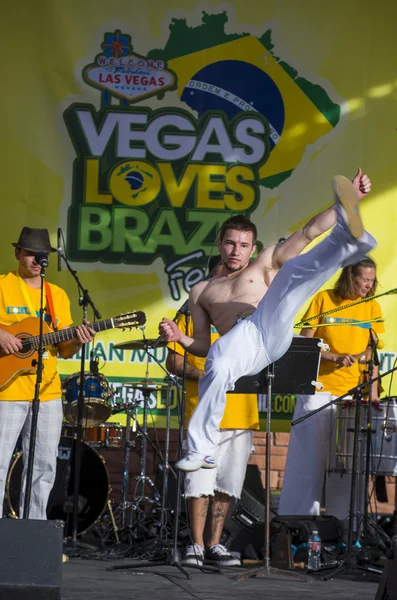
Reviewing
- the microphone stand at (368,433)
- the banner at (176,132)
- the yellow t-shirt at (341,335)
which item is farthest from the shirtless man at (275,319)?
the banner at (176,132)

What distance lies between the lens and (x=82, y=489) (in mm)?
8992

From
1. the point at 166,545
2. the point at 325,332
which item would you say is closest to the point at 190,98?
the point at 325,332

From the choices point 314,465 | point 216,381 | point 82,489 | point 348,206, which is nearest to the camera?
point 348,206

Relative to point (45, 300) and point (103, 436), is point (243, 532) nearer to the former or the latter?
point (103, 436)

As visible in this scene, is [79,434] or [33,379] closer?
[33,379]

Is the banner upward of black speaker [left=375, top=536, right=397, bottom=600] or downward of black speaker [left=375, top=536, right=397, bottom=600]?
upward

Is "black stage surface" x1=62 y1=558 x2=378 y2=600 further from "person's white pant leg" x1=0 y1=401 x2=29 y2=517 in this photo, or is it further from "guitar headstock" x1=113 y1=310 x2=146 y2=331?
"guitar headstock" x1=113 y1=310 x2=146 y2=331

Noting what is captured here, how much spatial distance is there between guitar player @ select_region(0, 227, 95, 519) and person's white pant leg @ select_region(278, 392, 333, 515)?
6.87ft

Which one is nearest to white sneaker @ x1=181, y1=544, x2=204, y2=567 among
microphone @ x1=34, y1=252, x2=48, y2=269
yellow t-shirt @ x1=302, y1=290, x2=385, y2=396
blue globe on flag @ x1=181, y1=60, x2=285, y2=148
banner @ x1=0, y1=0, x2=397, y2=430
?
yellow t-shirt @ x1=302, y1=290, x2=385, y2=396

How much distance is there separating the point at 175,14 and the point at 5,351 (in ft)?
14.1

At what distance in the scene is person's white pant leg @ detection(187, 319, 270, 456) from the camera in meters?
6.02

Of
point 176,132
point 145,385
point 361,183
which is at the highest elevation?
point 176,132

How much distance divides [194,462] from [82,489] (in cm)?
335

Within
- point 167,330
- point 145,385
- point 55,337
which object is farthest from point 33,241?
point 145,385
